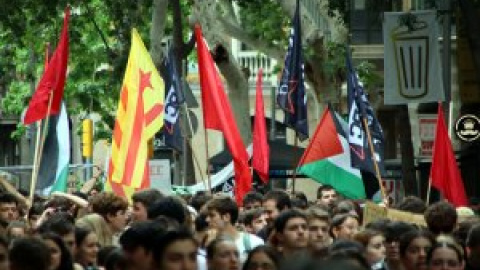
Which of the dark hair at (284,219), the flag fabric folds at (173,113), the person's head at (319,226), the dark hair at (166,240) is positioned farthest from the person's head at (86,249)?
the flag fabric folds at (173,113)

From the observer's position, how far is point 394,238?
13.1 metres

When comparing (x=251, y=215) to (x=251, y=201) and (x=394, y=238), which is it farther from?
(x=394, y=238)

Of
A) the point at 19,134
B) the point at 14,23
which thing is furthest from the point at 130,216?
the point at 19,134

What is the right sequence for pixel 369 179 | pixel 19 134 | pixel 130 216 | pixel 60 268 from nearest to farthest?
pixel 60 268 → pixel 130 216 → pixel 369 179 → pixel 19 134

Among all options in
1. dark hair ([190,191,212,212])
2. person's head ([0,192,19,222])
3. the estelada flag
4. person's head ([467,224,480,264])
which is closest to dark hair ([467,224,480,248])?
person's head ([467,224,480,264])

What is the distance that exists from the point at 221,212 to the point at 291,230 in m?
1.51

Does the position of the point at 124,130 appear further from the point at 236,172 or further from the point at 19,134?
the point at 19,134

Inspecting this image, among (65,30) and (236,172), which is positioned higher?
(65,30)

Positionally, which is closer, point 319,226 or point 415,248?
point 415,248

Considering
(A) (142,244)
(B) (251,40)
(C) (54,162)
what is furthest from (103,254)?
(B) (251,40)

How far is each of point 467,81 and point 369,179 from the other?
10.5 meters

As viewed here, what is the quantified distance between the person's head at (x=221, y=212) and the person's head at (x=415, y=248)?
2344mm

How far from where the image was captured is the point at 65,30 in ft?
68.6

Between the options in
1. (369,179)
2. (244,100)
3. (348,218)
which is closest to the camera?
(348,218)
